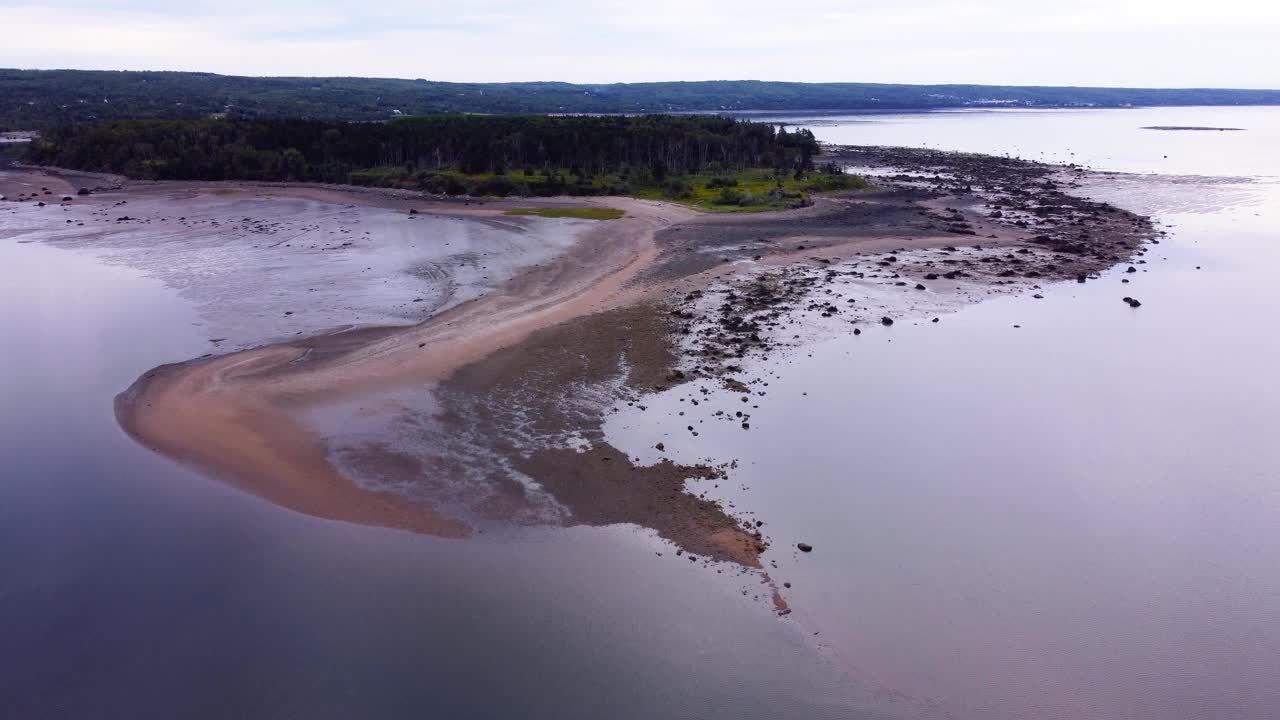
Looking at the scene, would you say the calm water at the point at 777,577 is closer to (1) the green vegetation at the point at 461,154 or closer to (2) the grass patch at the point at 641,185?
(2) the grass patch at the point at 641,185

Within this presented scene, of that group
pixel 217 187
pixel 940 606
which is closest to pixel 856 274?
pixel 940 606

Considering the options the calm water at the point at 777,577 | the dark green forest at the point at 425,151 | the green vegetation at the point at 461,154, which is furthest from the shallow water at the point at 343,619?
the dark green forest at the point at 425,151

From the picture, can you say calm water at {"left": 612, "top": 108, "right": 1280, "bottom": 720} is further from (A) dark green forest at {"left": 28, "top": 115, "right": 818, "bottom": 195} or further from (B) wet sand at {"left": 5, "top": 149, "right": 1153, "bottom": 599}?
(A) dark green forest at {"left": 28, "top": 115, "right": 818, "bottom": 195}

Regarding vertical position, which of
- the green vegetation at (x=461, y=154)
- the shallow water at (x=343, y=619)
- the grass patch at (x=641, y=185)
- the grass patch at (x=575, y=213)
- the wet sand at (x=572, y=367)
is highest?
the green vegetation at (x=461, y=154)

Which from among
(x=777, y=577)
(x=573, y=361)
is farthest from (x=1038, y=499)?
(x=573, y=361)

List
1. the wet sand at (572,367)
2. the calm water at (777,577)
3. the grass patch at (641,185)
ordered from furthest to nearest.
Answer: the grass patch at (641,185), the wet sand at (572,367), the calm water at (777,577)

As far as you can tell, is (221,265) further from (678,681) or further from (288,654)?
(678,681)
